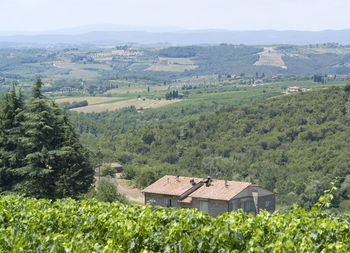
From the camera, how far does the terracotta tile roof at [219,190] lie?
4116 cm

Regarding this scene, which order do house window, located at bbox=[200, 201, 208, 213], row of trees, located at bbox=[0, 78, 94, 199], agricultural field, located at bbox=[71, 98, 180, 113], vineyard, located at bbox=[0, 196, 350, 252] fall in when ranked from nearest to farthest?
vineyard, located at bbox=[0, 196, 350, 252] < row of trees, located at bbox=[0, 78, 94, 199] < house window, located at bbox=[200, 201, 208, 213] < agricultural field, located at bbox=[71, 98, 180, 113]

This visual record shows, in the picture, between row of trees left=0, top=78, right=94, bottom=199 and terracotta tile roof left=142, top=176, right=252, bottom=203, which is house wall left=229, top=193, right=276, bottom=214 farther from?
row of trees left=0, top=78, right=94, bottom=199

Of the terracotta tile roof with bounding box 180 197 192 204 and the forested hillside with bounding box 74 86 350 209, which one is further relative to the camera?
the forested hillside with bounding box 74 86 350 209

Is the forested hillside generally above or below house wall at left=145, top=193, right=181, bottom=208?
below

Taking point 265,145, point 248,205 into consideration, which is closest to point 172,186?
point 248,205

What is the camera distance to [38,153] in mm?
32625

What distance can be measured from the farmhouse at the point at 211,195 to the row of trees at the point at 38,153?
7646 mm

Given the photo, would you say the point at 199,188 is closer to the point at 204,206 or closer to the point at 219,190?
the point at 219,190

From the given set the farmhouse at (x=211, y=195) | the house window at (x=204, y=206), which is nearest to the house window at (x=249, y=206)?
the farmhouse at (x=211, y=195)

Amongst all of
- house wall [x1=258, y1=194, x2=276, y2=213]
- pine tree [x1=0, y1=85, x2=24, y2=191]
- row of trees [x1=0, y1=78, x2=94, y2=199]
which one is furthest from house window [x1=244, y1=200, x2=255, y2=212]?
pine tree [x1=0, y1=85, x2=24, y2=191]

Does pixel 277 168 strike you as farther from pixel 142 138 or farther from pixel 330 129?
pixel 142 138

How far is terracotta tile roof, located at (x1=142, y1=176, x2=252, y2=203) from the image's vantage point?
136 ft

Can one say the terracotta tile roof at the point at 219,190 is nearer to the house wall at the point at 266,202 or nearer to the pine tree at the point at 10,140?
the house wall at the point at 266,202

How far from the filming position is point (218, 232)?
15070 mm
